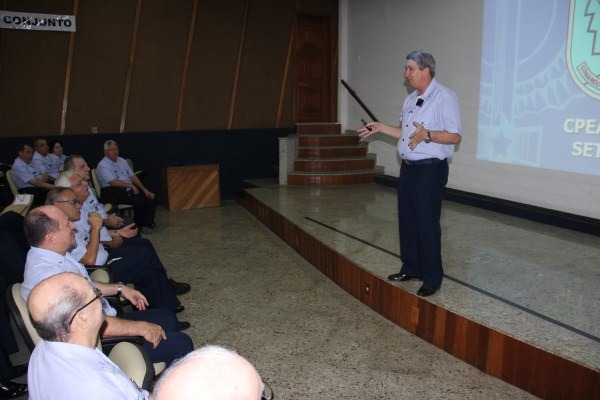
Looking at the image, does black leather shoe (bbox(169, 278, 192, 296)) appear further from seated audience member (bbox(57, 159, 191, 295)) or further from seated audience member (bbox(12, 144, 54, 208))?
seated audience member (bbox(12, 144, 54, 208))

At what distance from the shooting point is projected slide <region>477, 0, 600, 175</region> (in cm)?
410

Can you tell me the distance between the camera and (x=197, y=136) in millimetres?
7465

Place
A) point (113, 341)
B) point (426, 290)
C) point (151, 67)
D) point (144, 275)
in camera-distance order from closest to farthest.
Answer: point (113, 341) < point (426, 290) < point (144, 275) < point (151, 67)

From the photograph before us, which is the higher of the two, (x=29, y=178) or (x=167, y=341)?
(x=29, y=178)

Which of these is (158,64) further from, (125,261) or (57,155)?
→ (125,261)

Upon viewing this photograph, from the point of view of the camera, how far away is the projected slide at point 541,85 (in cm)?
Answer: 410

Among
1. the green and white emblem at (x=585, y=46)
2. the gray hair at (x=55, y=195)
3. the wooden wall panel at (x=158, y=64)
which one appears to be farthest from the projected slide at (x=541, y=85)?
the wooden wall panel at (x=158, y=64)

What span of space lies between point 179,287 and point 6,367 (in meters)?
1.45

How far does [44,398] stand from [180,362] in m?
0.69

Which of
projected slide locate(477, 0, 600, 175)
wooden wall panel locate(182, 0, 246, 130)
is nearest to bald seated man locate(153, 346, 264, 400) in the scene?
projected slide locate(477, 0, 600, 175)

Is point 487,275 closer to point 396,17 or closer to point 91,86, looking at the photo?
point 396,17

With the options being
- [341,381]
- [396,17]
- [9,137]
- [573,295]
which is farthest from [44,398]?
[396,17]

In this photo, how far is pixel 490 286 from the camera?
3062 millimetres

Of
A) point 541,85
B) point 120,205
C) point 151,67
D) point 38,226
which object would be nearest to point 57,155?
point 120,205
